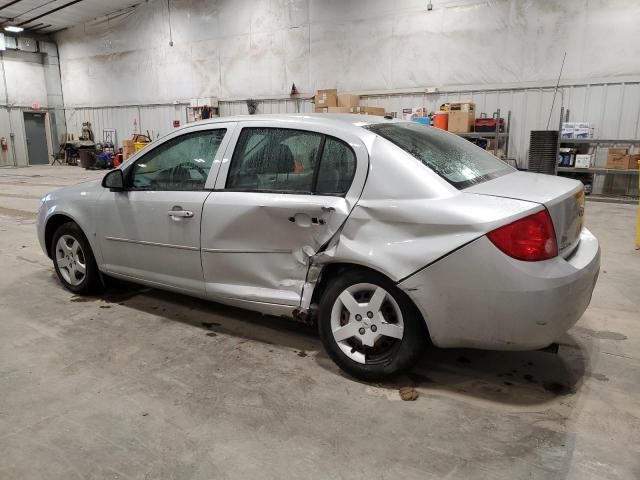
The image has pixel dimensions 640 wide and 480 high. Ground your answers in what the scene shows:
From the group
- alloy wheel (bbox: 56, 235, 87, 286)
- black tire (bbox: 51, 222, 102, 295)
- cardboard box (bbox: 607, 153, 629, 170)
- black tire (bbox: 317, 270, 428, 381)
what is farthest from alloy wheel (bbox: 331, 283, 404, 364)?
cardboard box (bbox: 607, 153, 629, 170)

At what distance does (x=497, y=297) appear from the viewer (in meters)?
2.17

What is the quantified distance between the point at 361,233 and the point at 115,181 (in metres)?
2.03

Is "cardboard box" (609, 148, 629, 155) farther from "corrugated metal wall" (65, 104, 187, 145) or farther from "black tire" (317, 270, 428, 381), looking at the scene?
"corrugated metal wall" (65, 104, 187, 145)

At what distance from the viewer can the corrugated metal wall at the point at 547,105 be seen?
9445 mm

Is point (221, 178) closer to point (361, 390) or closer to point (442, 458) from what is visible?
point (361, 390)

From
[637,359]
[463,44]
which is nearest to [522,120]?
[463,44]

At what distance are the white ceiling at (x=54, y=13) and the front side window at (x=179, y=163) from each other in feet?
53.1

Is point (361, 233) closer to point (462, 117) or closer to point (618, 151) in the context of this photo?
point (462, 117)

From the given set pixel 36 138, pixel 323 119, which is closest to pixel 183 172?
pixel 323 119

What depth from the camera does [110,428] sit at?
224 cm

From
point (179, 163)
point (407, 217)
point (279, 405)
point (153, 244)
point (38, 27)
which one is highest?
point (38, 27)

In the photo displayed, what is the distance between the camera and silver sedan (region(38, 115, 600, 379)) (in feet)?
7.17

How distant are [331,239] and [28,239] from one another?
5.40 m

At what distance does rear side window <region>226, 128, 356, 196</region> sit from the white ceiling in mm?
16865
